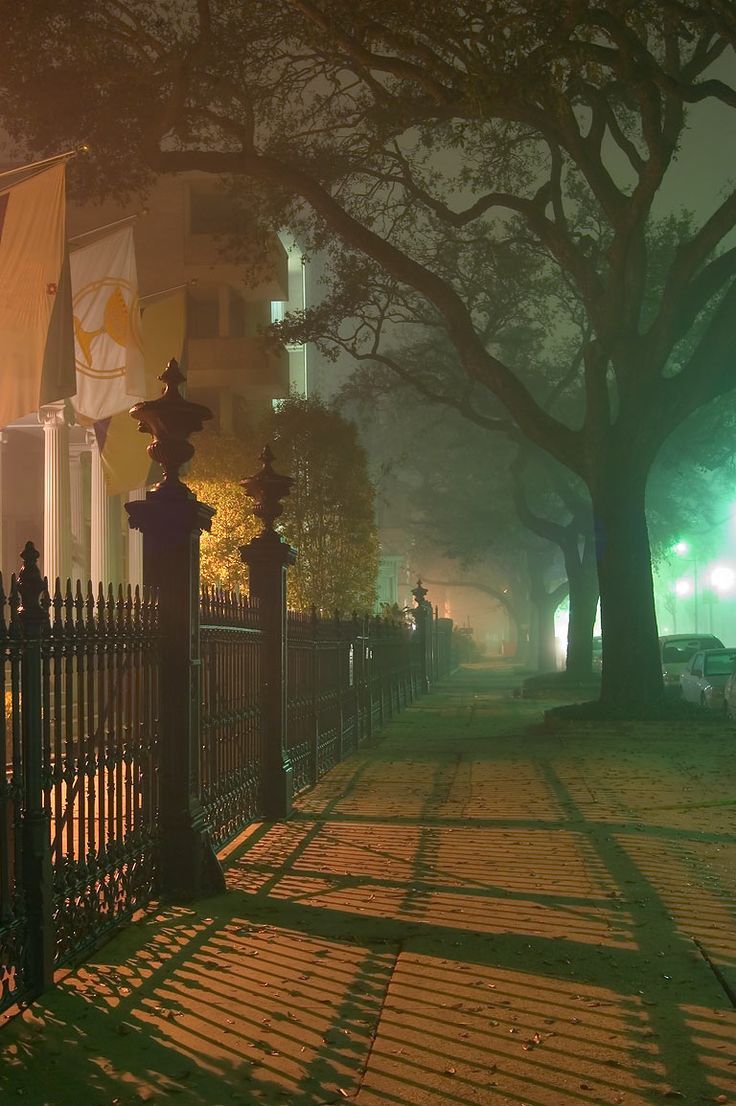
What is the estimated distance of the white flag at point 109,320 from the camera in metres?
21.4

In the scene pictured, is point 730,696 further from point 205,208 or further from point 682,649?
point 205,208

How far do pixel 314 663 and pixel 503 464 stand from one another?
36.4 metres

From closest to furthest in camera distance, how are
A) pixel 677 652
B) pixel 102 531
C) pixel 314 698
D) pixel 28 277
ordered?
pixel 314 698 < pixel 28 277 < pixel 677 652 < pixel 102 531

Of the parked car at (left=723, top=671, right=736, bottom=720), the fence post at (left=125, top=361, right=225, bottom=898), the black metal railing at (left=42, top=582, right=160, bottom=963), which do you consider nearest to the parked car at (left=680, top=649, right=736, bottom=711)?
the parked car at (left=723, top=671, right=736, bottom=720)

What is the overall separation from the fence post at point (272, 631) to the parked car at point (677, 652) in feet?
66.0

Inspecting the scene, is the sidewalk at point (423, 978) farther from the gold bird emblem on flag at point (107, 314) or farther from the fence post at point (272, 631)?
the gold bird emblem on flag at point (107, 314)

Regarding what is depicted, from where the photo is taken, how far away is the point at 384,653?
83.3 feet

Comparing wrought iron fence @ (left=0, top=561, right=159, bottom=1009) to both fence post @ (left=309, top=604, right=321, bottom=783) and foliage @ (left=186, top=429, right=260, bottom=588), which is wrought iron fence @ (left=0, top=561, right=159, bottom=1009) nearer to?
fence post @ (left=309, top=604, right=321, bottom=783)

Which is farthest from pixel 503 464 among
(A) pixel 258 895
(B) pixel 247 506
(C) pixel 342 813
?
(A) pixel 258 895

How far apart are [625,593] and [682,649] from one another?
15.7 meters

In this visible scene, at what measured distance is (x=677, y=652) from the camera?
116ft

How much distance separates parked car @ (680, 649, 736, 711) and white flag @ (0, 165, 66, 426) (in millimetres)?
14639

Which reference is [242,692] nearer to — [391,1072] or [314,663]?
[314,663]

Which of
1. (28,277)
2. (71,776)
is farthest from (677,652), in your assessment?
(71,776)
